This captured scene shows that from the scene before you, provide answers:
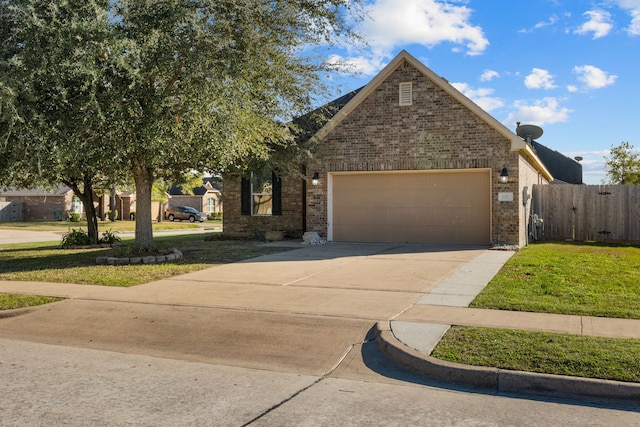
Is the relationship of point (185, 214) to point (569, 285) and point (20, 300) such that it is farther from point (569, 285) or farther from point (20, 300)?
point (569, 285)

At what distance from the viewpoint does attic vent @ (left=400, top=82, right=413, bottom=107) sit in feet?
53.6

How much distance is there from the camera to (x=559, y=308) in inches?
288

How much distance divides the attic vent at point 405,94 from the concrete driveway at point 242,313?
6.35 m

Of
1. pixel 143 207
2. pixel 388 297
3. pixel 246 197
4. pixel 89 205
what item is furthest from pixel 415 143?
pixel 89 205

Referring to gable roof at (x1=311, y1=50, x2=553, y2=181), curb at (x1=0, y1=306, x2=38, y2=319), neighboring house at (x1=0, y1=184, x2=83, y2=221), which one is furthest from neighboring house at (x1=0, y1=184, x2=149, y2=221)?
curb at (x1=0, y1=306, x2=38, y2=319)

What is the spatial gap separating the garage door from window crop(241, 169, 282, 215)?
2.54 m

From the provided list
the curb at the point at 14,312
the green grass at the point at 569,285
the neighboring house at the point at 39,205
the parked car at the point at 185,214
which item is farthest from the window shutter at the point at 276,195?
the parked car at the point at 185,214

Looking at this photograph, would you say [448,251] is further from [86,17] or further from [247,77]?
[86,17]

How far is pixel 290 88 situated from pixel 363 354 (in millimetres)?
8649

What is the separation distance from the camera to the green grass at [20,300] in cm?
818

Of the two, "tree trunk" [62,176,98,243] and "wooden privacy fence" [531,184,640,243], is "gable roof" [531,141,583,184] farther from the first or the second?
"tree trunk" [62,176,98,243]

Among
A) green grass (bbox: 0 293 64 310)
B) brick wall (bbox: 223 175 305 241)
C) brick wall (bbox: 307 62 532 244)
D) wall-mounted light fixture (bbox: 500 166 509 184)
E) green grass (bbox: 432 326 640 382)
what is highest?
brick wall (bbox: 307 62 532 244)

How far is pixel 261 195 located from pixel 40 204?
35.0 m

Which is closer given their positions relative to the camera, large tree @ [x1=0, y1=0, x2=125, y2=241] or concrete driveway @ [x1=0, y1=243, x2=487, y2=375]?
concrete driveway @ [x1=0, y1=243, x2=487, y2=375]
